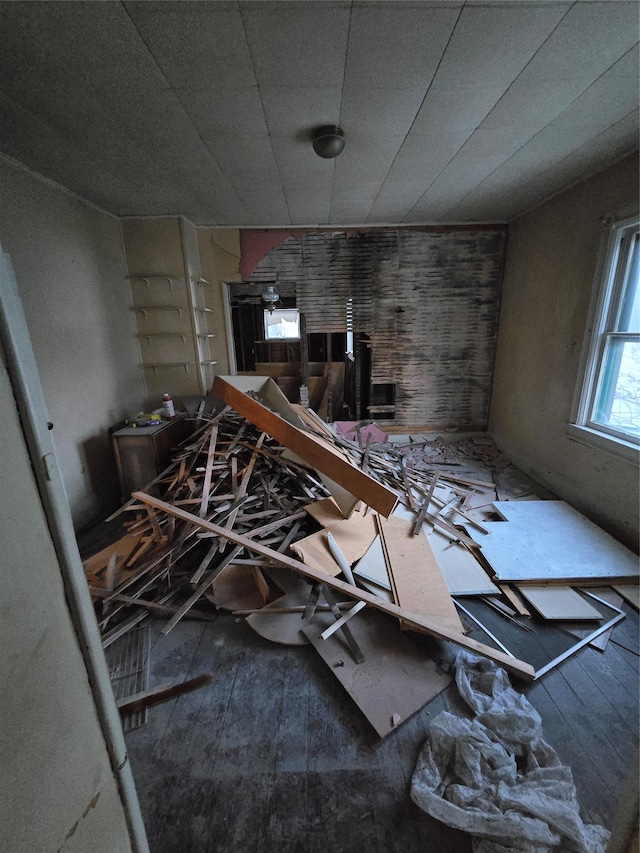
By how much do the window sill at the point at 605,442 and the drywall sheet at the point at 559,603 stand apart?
1.10 m

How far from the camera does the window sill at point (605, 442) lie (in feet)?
8.00

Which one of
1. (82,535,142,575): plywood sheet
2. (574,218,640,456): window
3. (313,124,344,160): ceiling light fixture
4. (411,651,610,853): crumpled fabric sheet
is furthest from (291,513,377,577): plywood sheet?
(313,124,344,160): ceiling light fixture

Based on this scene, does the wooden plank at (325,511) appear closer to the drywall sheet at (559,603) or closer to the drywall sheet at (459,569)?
the drywall sheet at (459,569)

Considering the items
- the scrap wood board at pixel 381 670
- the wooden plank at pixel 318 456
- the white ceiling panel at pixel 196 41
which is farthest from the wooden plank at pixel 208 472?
the white ceiling panel at pixel 196 41

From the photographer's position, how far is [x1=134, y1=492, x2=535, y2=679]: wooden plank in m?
1.59

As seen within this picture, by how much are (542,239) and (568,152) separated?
1109 mm

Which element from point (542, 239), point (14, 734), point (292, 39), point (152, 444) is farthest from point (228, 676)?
point (542, 239)

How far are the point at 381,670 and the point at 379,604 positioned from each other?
28 cm

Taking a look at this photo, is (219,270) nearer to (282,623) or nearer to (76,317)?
(76,317)

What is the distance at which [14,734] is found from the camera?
0.47 metres

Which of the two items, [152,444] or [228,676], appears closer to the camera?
[228,676]

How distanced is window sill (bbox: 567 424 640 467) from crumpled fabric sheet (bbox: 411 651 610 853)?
1.95 m

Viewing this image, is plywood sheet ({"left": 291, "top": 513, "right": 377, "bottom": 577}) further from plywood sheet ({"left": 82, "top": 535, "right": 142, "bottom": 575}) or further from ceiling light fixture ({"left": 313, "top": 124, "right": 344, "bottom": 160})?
ceiling light fixture ({"left": 313, "top": 124, "right": 344, "bottom": 160})

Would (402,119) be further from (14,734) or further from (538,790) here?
(538,790)
